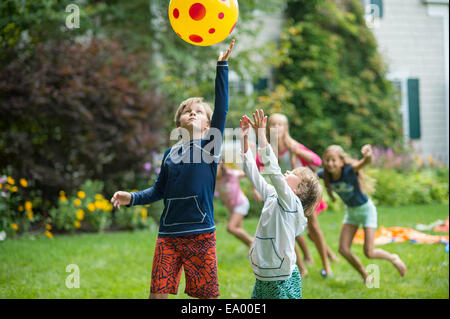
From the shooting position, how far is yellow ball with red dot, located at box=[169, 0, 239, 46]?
7.45 ft

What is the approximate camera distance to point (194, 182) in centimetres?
233

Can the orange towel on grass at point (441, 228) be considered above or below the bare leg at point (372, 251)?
below

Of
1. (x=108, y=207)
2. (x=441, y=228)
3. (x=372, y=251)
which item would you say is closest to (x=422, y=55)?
(x=441, y=228)

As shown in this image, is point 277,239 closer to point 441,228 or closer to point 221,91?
point 221,91

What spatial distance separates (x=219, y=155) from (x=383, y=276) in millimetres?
2494

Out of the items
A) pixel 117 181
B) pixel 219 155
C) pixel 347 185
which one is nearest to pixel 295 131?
pixel 117 181

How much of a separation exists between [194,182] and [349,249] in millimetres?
2098

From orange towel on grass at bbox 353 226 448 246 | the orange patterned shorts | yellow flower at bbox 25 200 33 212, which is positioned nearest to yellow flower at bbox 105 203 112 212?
yellow flower at bbox 25 200 33 212

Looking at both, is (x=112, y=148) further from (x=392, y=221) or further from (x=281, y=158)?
(x=392, y=221)

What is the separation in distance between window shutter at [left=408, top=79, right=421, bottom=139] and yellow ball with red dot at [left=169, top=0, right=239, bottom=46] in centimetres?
991

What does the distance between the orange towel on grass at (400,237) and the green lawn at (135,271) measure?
0.72 feet

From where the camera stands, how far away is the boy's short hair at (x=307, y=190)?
7.72 feet

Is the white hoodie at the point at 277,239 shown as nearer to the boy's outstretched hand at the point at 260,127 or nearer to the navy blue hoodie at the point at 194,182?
the boy's outstretched hand at the point at 260,127

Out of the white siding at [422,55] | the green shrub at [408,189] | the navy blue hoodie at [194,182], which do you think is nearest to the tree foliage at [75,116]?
the navy blue hoodie at [194,182]
